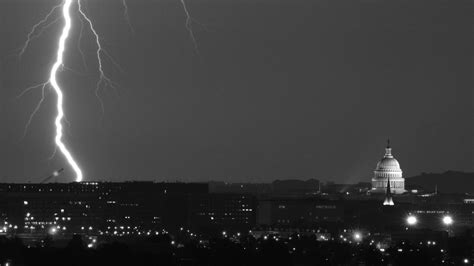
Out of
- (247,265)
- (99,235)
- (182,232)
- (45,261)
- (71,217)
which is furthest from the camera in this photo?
(71,217)

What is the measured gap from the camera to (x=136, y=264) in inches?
4289

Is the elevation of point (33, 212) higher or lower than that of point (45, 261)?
higher

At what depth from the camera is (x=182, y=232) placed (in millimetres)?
173625

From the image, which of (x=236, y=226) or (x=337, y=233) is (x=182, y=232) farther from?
(x=236, y=226)

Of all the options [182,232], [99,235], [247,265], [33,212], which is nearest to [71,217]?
[33,212]

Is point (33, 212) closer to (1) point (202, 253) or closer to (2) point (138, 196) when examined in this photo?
(2) point (138, 196)

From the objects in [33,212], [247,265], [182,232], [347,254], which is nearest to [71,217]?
[33,212]

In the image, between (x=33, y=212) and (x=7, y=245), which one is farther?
(x=33, y=212)

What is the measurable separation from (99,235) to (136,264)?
46.3 meters

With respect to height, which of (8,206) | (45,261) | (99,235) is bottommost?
(45,261)

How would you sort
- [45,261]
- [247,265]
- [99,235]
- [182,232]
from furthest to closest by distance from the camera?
[182,232] < [99,235] < [247,265] < [45,261]

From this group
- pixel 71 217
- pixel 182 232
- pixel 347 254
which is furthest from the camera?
pixel 71 217

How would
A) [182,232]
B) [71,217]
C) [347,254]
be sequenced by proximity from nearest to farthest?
[347,254]
[182,232]
[71,217]

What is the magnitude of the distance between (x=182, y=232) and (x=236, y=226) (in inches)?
1026
